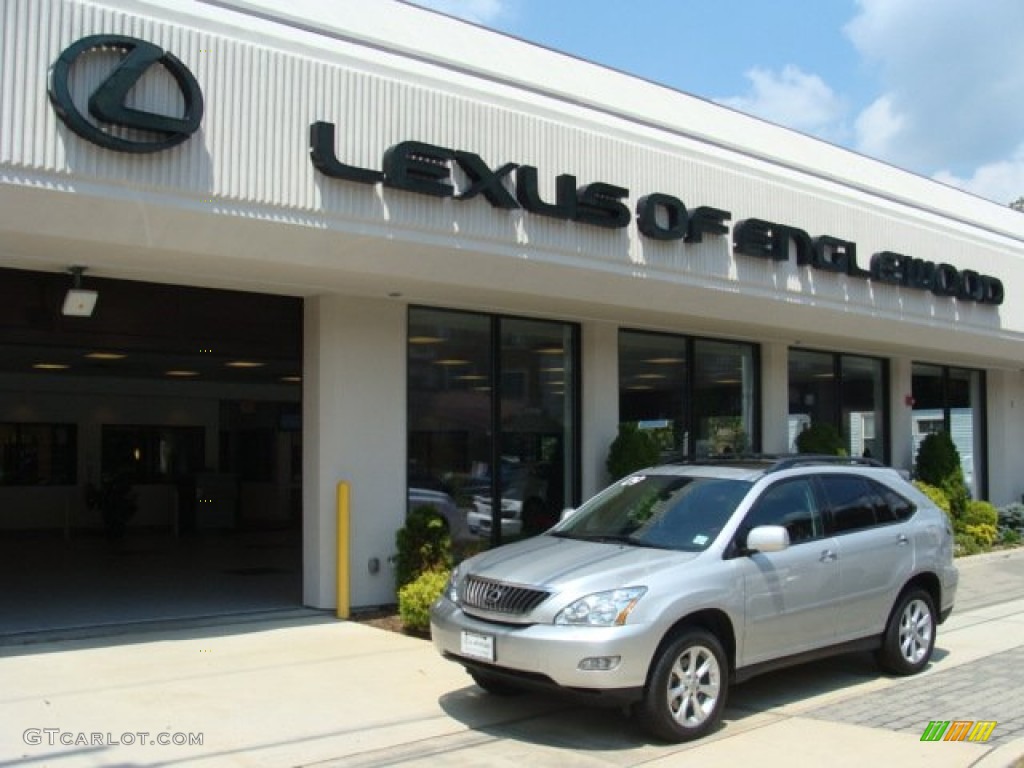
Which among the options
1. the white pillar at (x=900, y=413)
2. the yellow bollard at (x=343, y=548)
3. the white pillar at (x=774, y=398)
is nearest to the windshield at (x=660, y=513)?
the yellow bollard at (x=343, y=548)

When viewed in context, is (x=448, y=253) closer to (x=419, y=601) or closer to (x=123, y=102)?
(x=123, y=102)

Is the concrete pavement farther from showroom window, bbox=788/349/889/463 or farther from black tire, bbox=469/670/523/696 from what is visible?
showroom window, bbox=788/349/889/463

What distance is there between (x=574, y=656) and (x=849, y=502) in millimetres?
3099

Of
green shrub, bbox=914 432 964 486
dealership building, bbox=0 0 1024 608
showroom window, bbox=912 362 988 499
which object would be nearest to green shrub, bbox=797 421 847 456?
dealership building, bbox=0 0 1024 608

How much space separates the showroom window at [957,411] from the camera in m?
19.0

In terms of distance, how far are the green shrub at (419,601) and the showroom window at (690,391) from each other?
4.66 m

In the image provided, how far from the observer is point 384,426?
1079cm

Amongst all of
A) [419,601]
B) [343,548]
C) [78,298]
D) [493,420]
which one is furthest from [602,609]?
[493,420]

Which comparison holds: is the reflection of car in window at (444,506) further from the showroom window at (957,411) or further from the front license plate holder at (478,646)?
the showroom window at (957,411)

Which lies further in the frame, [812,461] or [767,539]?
[812,461]

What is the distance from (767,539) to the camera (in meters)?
6.65

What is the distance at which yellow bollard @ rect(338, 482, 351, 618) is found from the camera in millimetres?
10102

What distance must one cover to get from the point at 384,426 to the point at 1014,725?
6445 mm

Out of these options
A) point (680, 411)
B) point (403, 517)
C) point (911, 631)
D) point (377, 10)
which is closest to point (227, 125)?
point (377, 10)
